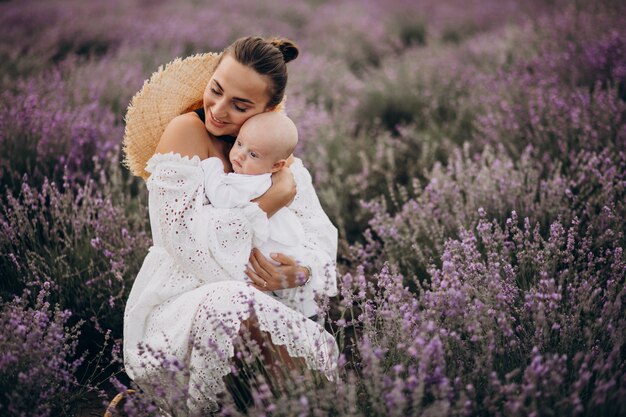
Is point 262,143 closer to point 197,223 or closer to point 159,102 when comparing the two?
point 197,223

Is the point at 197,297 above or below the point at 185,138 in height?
below

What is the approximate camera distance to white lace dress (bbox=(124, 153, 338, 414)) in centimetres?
191

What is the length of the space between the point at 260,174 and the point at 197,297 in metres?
0.54

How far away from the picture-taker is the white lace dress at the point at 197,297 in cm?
191

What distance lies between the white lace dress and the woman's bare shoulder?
55 mm

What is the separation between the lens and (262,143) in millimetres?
2104

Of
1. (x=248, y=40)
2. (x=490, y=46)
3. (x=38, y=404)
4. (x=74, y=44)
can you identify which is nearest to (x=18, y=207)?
(x=38, y=404)

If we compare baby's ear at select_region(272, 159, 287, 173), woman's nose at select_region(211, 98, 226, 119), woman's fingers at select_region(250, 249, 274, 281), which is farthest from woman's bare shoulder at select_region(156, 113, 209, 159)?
woman's fingers at select_region(250, 249, 274, 281)

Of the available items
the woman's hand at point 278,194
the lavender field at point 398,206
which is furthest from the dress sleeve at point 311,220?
the lavender field at point 398,206

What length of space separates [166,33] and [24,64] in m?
2.32

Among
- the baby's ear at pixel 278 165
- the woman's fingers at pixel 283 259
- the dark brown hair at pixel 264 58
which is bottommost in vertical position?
the woman's fingers at pixel 283 259

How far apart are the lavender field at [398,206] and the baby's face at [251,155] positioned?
0.56m

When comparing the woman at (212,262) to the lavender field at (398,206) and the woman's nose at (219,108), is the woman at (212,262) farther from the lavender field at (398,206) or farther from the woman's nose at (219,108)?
the lavender field at (398,206)

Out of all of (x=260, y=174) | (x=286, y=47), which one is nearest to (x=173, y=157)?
(x=260, y=174)
